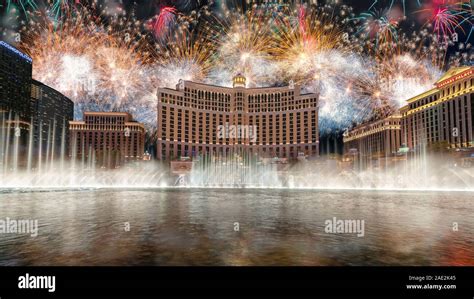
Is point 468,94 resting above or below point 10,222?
above

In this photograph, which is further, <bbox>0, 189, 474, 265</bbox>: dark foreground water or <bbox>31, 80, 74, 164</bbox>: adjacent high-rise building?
<bbox>31, 80, 74, 164</bbox>: adjacent high-rise building

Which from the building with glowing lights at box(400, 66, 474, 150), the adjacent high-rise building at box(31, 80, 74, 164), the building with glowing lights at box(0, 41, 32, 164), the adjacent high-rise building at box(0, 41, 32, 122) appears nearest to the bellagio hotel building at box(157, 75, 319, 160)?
the building with glowing lights at box(400, 66, 474, 150)

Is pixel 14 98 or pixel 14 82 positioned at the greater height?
pixel 14 82

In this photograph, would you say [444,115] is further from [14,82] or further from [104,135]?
[14,82]

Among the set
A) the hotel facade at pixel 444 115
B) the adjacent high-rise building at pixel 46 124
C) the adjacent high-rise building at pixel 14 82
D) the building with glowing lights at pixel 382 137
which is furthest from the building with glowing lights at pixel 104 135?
the hotel facade at pixel 444 115

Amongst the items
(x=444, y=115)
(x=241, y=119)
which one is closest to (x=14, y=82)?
(x=241, y=119)

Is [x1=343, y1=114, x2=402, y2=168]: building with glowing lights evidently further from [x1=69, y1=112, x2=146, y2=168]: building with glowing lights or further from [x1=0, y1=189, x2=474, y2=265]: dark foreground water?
[x1=69, y1=112, x2=146, y2=168]: building with glowing lights
